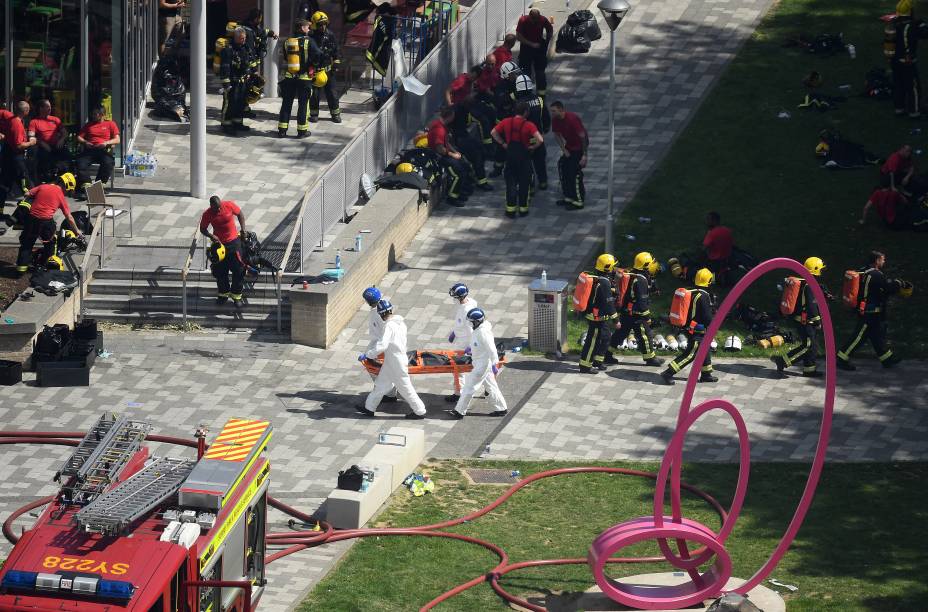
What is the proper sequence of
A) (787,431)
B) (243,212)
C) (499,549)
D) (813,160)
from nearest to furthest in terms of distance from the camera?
(499,549) → (787,431) → (243,212) → (813,160)

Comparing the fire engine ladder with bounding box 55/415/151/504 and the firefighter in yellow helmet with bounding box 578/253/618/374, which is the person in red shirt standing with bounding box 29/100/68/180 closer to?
the firefighter in yellow helmet with bounding box 578/253/618/374

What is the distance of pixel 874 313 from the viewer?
24.9 meters

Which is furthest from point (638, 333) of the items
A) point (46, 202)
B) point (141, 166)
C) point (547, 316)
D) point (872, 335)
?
point (141, 166)

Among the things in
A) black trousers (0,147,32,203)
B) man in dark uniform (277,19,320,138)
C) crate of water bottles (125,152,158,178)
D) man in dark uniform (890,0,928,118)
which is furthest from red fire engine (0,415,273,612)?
man in dark uniform (890,0,928,118)

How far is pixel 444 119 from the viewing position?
30.3 meters

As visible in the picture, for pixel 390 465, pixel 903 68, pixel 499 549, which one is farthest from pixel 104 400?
pixel 903 68

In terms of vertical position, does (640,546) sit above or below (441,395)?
below

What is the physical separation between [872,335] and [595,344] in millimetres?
3817

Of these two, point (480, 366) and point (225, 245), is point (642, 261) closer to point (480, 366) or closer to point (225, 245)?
point (480, 366)

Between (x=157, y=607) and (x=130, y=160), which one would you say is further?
(x=130, y=160)

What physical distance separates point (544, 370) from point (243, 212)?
6319 mm

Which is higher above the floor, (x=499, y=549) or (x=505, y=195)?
(x=505, y=195)

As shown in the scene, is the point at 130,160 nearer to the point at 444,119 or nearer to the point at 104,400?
the point at 444,119

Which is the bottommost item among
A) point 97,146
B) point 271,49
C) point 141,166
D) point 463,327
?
point 463,327
